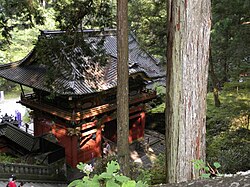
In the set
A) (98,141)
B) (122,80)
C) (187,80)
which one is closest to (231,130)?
(98,141)

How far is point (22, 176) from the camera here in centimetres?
1020

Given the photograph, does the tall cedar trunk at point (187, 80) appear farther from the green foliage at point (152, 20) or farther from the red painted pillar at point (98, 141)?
the green foliage at point (152, 20)

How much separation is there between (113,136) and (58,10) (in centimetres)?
878

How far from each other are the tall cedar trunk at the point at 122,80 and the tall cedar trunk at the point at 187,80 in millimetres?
2471

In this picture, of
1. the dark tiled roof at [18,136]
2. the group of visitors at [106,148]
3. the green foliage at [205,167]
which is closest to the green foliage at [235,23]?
the group of visitors at [106,148]

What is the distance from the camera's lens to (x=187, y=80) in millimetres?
3182

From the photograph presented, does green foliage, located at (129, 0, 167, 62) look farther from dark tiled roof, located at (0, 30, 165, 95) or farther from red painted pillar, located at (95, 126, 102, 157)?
red painted pillar, located at (95, 126, 102, 157)

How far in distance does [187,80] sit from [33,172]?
9.12 metres

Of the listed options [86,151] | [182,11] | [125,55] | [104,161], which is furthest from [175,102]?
[86,151]

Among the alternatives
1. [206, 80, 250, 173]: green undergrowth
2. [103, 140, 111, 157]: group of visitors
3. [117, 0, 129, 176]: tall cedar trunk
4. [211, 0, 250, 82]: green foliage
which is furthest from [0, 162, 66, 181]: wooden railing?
[211, 0, 250, 82]: green foliage

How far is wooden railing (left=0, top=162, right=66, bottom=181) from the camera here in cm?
975

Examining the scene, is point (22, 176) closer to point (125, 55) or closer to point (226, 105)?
point (125, 55)

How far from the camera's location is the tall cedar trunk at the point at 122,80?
18.6 ft

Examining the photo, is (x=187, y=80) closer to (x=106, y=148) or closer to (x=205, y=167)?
(x=205, y=167)
